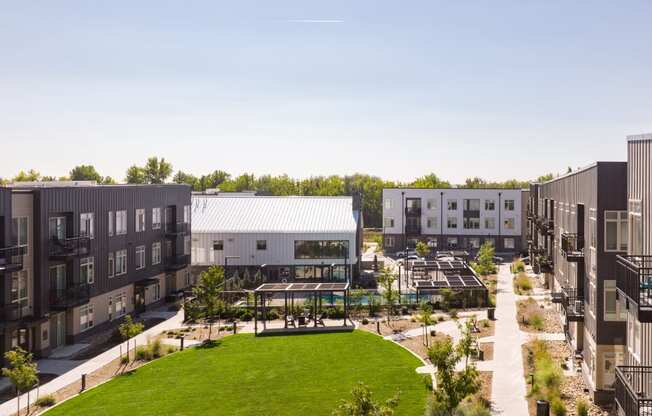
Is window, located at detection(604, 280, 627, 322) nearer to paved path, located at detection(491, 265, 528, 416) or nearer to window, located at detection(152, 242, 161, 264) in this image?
paved path, located at detection(491, 265, 528, 416)

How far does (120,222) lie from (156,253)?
596 cm

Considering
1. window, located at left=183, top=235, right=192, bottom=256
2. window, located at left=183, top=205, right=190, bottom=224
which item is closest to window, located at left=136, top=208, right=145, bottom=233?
window, located at left=183, top=205, right=190, bottom=224

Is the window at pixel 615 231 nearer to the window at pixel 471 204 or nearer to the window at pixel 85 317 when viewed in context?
the window at pixel 85 317

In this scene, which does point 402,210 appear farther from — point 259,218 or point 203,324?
point 203,324

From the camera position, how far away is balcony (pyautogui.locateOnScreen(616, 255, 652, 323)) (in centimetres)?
1223

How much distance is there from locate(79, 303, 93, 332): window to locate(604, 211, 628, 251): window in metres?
26.6

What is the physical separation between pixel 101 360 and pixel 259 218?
88.1 ft

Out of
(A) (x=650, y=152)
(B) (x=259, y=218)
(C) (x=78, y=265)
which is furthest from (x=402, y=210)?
(A) (x=650, y=152)

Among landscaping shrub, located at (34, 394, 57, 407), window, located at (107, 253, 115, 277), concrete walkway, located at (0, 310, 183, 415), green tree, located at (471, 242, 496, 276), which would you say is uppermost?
window, located at (107, 253, 115, 277)

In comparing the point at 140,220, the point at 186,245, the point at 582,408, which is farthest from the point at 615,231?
the point at 186,245

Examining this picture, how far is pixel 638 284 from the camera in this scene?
12438 millimetres

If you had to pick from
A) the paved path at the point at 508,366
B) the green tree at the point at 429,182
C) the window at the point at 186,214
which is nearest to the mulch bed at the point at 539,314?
the paved path at the point at 508,366

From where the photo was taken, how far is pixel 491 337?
1202 inches

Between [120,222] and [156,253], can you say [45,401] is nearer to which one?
[120,222]
